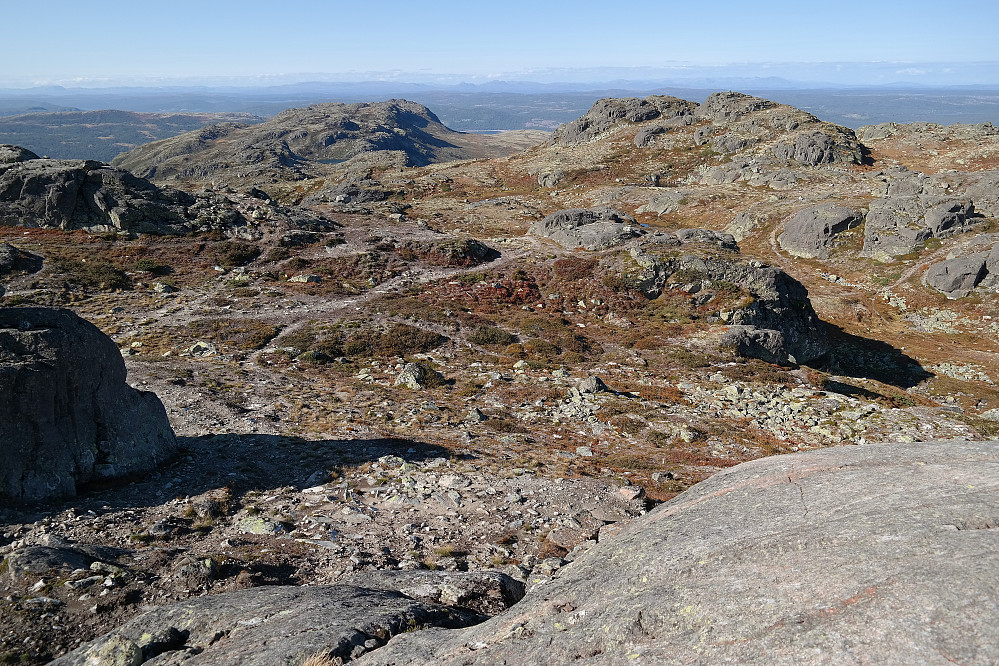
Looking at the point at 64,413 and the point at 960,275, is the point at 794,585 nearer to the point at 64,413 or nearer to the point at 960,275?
the point at 64,413

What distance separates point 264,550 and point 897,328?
184ft

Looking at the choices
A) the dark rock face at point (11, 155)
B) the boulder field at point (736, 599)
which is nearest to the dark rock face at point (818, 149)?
the boulder field at point (736, 599)

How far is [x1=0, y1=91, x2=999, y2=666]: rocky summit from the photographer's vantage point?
7.80 metres

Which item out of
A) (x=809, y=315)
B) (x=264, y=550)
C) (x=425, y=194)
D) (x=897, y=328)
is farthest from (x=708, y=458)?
(x=425, y=194)

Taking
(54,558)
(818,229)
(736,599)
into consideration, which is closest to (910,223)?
(818,229)

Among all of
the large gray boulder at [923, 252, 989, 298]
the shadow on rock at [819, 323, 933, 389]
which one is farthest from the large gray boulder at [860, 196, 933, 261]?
the shadow on rock at [819, 323, 933, 389]

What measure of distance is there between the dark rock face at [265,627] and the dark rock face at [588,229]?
46.8 metres

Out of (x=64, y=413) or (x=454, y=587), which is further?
(x=64, y=413)

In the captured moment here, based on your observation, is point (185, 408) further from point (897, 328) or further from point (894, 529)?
point (897, 328)

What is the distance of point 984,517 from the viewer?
743cm

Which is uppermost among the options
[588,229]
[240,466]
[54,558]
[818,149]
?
[818,149]

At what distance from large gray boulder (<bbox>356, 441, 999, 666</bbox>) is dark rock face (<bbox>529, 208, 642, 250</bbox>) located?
44.3 meters

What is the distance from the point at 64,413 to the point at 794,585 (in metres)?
18.6

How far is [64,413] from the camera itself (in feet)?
47.6
